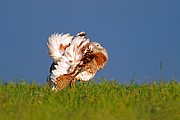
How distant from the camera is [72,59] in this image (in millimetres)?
12273

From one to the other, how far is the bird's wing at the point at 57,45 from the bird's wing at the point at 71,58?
138mm

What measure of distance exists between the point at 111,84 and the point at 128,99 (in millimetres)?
3575

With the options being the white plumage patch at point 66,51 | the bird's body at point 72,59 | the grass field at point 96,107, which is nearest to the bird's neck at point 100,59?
the bird's body at point 72,59

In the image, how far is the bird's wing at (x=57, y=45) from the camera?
41.0 feet

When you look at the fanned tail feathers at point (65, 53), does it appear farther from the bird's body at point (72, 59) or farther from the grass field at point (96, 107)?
the grass field at point (96, 107)

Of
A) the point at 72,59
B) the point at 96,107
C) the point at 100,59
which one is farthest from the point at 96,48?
the point at 96,107

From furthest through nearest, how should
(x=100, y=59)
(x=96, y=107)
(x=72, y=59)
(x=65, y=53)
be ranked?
(x=100, y=59)
(x=65, y=53)
(x=72, y=59)
(x=96, y=107)

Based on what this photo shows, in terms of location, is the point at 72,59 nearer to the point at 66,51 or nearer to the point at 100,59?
the point at 66,51

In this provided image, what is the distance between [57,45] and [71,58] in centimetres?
48

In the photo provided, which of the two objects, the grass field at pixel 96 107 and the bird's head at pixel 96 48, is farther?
the bird's head at pixel 96 48

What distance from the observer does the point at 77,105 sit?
9.13 m

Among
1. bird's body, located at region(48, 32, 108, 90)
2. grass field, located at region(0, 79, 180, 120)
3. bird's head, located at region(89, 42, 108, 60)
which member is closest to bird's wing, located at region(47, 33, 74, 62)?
bird's body, located at region(48, 32, 108, 90)

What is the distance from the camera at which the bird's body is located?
1228 centimetres

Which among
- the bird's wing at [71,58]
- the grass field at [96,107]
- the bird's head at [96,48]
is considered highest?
the bird's head at [96,48]
